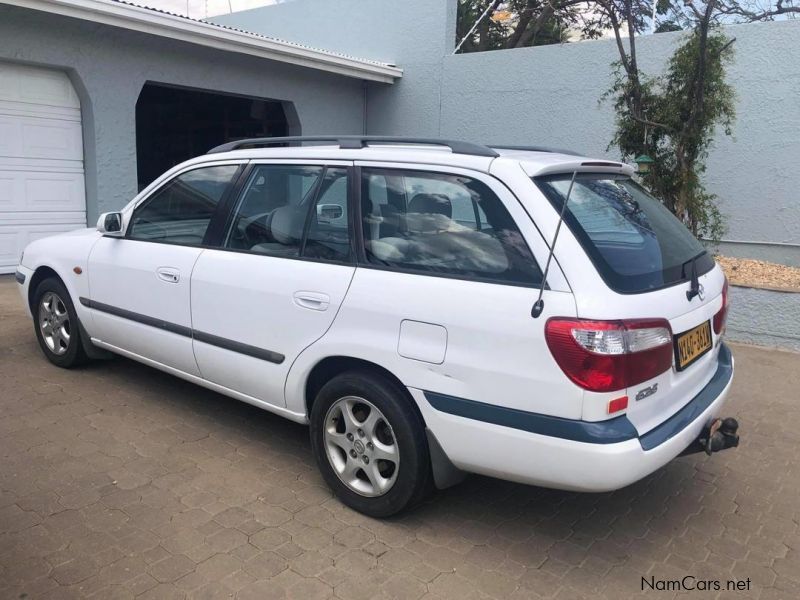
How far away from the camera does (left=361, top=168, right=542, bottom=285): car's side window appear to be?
292 cm

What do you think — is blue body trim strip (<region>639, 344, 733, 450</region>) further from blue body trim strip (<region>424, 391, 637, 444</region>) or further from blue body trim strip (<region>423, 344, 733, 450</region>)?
blue body trim strip (<region>424, 391, 637, 444</region>)

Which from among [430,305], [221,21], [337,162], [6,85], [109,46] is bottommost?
[430,305]

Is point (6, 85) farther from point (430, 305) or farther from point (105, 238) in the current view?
point (430, 305)

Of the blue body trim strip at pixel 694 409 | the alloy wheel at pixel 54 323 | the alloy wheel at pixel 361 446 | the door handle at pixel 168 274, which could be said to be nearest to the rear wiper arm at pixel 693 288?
the blue body trim strip at pixel 694 409

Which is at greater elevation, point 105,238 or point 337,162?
point 337,162

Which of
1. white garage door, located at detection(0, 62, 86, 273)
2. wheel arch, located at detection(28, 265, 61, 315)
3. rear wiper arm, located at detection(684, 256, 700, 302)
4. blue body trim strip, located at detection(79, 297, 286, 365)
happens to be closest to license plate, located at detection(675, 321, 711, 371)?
rear wiper arm, located at detection(684, 256, 700, 302)

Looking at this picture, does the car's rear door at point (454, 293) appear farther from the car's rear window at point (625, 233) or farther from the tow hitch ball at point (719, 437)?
the tow hitch ball at point (719, 437)

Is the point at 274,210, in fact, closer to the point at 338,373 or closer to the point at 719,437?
the point at 338,373

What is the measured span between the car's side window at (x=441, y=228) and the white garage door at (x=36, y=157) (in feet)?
23.8

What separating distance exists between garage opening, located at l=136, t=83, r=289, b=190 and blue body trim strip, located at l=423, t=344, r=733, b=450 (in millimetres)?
11984

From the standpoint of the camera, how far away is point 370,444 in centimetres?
326

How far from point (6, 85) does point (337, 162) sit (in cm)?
707

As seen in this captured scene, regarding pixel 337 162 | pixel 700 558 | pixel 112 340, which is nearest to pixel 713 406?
pixel 700 558

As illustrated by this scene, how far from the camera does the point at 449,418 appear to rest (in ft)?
9.69
